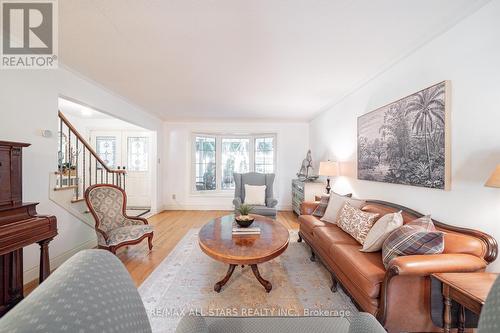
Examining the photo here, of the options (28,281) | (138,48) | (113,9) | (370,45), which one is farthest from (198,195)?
(370,45)

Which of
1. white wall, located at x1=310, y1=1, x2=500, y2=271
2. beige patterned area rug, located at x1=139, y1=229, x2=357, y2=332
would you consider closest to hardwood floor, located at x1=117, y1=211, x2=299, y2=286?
beige patterned area rug, located at x1=139, y1=229, x2=357, y2=332

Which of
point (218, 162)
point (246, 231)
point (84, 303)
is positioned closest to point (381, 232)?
point (246, 231)

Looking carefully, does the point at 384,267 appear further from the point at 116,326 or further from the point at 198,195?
the point at 198,195

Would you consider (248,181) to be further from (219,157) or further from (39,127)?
(39,127)

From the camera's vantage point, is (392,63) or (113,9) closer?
(113,9)

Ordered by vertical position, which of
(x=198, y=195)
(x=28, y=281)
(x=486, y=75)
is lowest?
(x=28, y=281)

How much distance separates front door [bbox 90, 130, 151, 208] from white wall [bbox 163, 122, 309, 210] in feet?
2.12

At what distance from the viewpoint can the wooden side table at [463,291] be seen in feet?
3.64

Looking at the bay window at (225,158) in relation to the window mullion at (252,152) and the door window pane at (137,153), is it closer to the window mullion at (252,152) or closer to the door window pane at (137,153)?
the window mullion at (252,152)

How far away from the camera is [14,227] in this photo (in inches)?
58.4

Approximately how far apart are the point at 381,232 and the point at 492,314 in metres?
1.24

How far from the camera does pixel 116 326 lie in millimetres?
505

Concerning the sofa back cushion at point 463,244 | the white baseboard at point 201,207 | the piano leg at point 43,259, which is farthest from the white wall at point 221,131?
the sofa back cushion at point 463,244

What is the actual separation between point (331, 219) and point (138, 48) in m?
3.05
